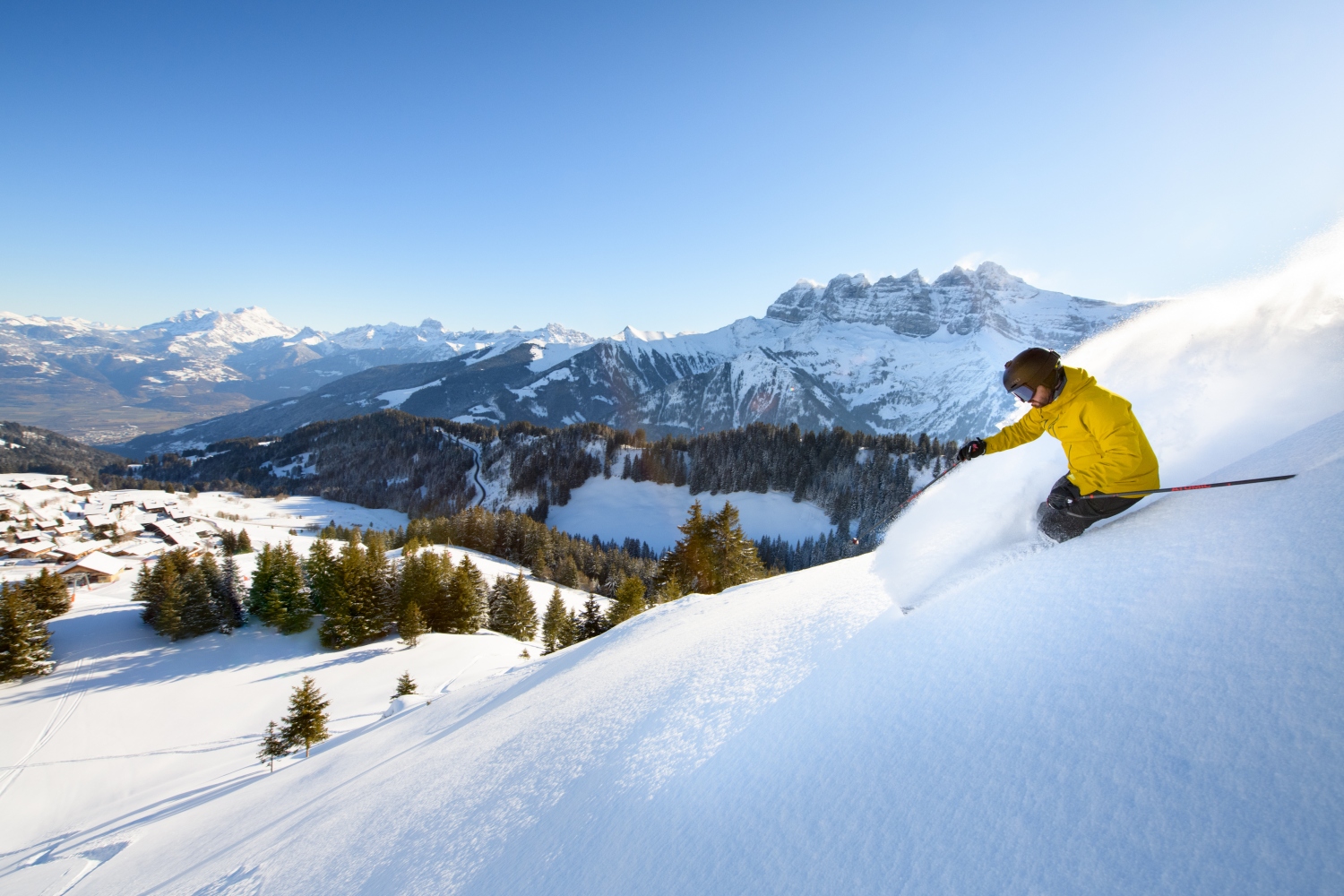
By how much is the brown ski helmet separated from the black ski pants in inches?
39.7

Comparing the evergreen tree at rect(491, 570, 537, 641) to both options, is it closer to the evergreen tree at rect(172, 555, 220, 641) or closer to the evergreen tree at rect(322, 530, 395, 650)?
the evergreen tree at rect(322, 530, 395, 650)

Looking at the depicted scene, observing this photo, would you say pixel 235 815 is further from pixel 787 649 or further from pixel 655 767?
pixel 787 649

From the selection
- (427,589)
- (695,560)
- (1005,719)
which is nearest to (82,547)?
(427,589)

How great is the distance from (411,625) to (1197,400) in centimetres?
3841

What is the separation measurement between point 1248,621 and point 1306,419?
327cm

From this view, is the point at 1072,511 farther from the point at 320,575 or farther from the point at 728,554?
the point at 320,575

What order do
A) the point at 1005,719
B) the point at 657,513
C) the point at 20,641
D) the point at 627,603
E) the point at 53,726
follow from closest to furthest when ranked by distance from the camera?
1. the point at 1005,719
2. the point at 53,726
3. the point at 627,603
4. the point at 20,641
5. the point at 657,513

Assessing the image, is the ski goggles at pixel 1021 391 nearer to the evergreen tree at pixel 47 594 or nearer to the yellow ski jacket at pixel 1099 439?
the yellow ski jacket at pixel 1099 439

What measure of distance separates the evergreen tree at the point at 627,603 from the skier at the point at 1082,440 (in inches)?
961

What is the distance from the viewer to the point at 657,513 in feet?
338

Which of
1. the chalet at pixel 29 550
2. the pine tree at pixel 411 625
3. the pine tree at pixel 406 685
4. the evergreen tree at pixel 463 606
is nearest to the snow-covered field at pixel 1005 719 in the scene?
the pine tree at pixel 406 685

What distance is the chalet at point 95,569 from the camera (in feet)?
162

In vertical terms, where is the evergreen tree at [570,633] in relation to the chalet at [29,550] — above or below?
below

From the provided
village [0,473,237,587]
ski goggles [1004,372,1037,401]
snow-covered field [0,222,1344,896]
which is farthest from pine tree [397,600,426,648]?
village [0,473,237,587]
